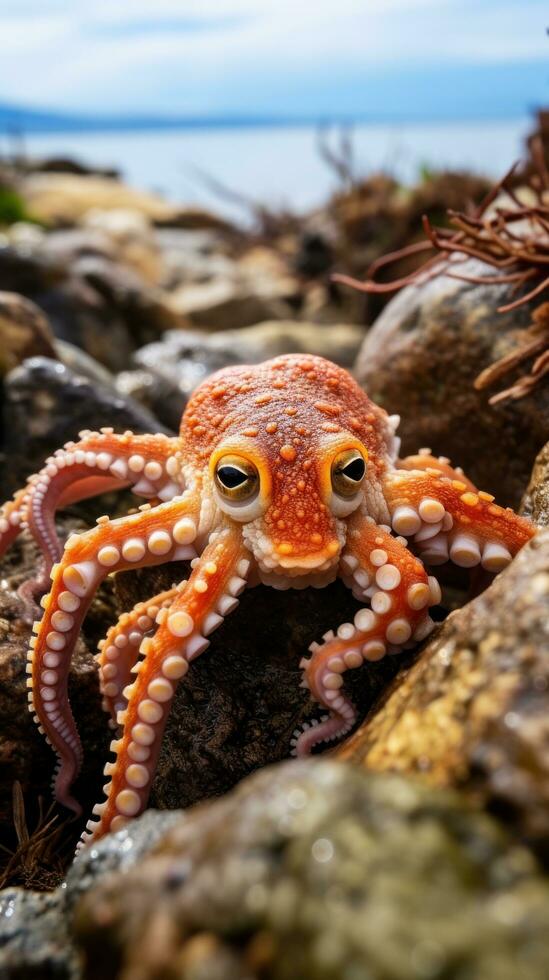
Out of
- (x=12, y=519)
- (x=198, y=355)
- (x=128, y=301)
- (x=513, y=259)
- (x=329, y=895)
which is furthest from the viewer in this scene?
(x=128, y=301)

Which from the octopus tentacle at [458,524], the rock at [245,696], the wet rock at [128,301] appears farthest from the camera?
the wet rock at [128,301]

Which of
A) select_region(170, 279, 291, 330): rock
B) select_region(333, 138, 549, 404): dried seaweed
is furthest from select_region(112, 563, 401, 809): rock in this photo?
select_region(170, 279, 291, 330): rock

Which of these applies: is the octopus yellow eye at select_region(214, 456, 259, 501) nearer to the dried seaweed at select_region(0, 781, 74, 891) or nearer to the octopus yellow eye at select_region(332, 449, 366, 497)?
the octopus yellow eye at select_region(332, 449, 366, 497)

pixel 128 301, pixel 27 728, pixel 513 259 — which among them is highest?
pixel 513 259

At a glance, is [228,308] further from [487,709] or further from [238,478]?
[487,709]

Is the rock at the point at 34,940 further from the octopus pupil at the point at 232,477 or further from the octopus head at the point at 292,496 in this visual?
the octopus pupil at the point at 232,477

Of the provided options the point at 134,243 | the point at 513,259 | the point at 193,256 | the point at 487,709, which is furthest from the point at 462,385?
the point at 193,256

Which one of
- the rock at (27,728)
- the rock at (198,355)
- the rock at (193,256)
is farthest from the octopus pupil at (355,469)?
the rock at (193,256)
